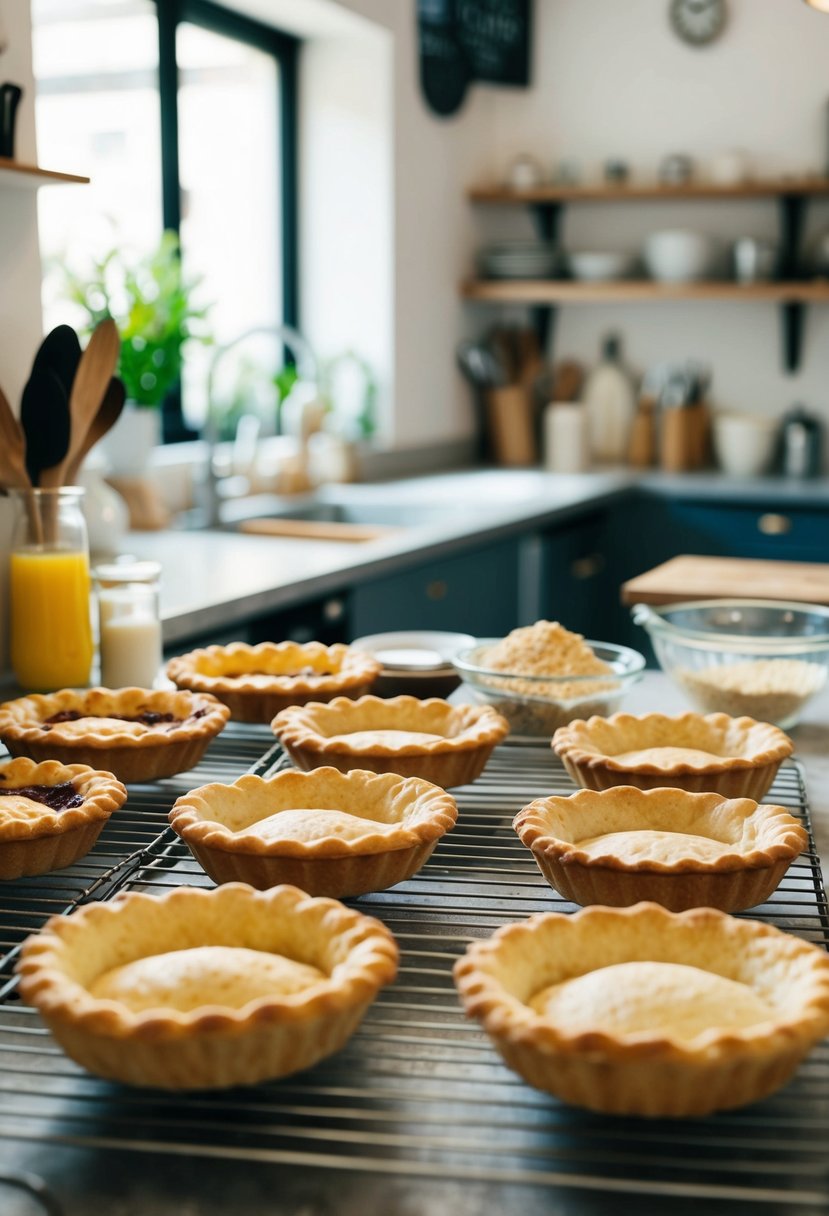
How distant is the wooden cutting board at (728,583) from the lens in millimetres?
2246

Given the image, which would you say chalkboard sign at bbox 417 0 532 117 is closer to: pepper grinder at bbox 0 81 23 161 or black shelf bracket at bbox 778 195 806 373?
black shelf bracket at bbox 778 195 806 373

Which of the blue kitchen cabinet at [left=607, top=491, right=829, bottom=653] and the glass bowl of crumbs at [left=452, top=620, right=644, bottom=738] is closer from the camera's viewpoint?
the glass bowl of crumbs at [left=452, top=620, right=644, bottom=738]

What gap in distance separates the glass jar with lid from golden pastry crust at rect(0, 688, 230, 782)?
24cm

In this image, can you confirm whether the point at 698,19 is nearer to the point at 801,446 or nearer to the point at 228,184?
the point at 801,446

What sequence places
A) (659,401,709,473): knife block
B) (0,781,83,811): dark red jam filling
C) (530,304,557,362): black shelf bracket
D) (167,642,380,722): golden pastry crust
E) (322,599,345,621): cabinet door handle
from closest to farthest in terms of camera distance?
(0,781,83,811): dark red jam filling
(167,642,380,722): golden pastry crust
(322,599,345,621): cabinet door handle
(659,401,709,473): knife block
(530,304,557,362): black shelf bracket

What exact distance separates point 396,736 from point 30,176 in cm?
101

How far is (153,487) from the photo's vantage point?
10.8 ft

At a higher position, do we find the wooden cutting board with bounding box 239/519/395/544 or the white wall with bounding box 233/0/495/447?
the white wall with bounding box 233/0/495/447

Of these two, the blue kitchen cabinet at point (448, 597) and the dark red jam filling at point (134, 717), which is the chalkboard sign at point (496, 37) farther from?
the dark red jam filling at point (134, 717)

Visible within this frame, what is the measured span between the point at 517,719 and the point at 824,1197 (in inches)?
38.2

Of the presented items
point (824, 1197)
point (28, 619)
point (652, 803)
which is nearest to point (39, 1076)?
point (824, 1197)

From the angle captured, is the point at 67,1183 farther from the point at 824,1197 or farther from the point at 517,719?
the point at 517,719

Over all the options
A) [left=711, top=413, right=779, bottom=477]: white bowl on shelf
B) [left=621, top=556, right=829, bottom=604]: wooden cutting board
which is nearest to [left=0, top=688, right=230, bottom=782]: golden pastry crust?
[left=621, top=556, right=829, bottom=604]: wooden cutting board

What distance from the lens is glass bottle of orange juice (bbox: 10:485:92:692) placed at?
6.43 ft
